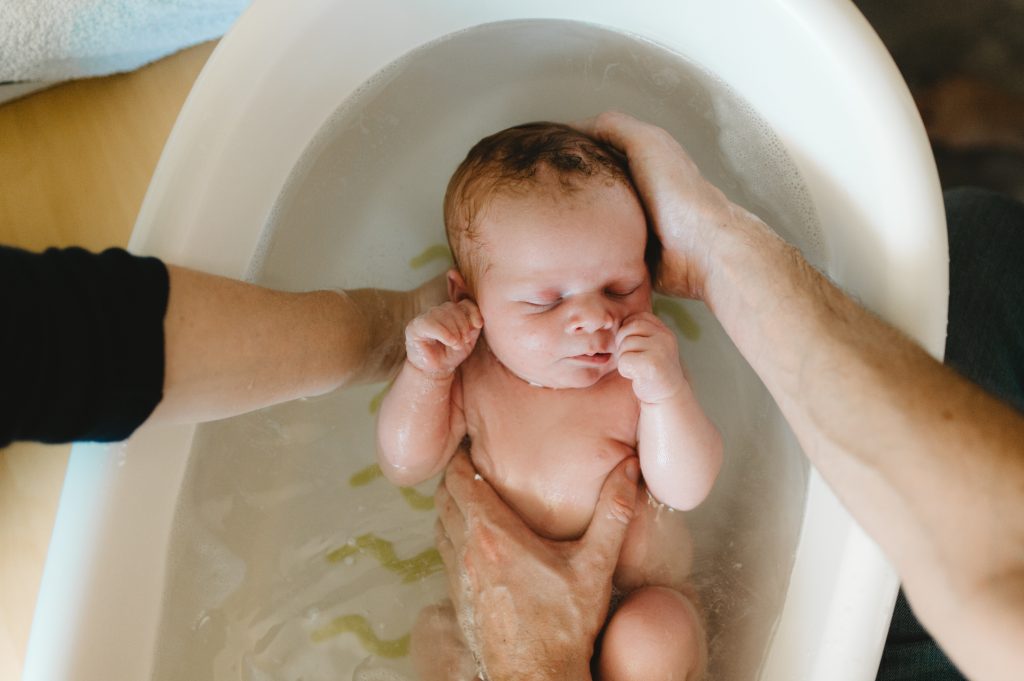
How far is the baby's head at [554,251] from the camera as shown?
1040mm

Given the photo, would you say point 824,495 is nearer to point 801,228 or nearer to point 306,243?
point 801,228

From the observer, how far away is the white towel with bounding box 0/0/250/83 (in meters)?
1.26

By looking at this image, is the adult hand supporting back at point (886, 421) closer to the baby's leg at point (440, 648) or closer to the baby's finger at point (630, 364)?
the baby's finger at point (630, 364)

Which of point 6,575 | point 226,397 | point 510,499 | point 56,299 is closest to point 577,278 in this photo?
point 510,499

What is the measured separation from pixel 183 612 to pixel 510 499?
439 millimetres

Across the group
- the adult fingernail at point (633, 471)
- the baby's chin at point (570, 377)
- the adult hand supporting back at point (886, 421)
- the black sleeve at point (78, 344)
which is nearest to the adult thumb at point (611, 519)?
the adult fingernail at point (633, 471)

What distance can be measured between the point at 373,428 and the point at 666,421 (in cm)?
48

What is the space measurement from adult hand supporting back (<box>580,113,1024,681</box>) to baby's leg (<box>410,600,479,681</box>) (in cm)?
51

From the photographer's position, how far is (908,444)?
772 millimetres

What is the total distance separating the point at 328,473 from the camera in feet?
4.25

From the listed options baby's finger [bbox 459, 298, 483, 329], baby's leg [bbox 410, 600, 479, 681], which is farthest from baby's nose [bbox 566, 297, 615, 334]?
baby's leg [bbox 410, 600, 479, 681]

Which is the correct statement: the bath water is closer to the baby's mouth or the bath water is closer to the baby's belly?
the baby's belly

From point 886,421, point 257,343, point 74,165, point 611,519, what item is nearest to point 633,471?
point 611,519

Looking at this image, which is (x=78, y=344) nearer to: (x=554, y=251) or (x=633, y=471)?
(x=554, y=251)
